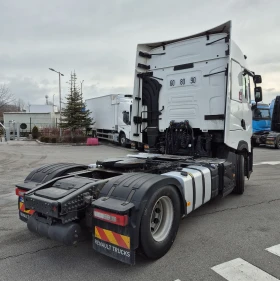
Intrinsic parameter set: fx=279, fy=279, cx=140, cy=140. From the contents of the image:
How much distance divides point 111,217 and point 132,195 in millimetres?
336

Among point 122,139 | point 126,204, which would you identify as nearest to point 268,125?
point 122,139

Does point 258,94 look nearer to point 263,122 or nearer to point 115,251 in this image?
point 115,251

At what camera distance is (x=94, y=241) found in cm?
315

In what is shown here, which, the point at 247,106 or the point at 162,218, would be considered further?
the point at 247,106

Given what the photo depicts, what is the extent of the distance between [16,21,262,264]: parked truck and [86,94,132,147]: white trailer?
11261 mm

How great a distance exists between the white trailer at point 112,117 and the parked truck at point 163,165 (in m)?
11.3

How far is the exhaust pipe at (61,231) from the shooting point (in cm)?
304

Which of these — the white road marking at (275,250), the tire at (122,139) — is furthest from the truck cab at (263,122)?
the white road marking at (275,250)

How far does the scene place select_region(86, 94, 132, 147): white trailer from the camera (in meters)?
18.8

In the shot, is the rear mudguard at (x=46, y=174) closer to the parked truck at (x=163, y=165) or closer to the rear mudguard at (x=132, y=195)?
the parked truck at (x=163, y=165)

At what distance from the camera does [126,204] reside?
298 cm

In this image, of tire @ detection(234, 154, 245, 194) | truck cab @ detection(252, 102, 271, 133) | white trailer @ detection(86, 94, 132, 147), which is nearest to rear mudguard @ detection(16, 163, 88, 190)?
tire @ detection(234, 154, 245, 194)

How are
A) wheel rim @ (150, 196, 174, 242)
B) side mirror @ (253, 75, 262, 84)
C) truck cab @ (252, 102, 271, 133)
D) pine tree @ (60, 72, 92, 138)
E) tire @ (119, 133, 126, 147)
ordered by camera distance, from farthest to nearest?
pine tree @ (60, 72, 92, 138) < tire @ (119, 133, 126, 147) < truck cab @ (252, 102, 271, 133) < side mirror @ (253, 75, 262, 84) < wheel rim @ (150, 196, 174, 242)

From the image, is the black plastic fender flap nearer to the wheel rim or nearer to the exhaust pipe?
the exhaust pipe
